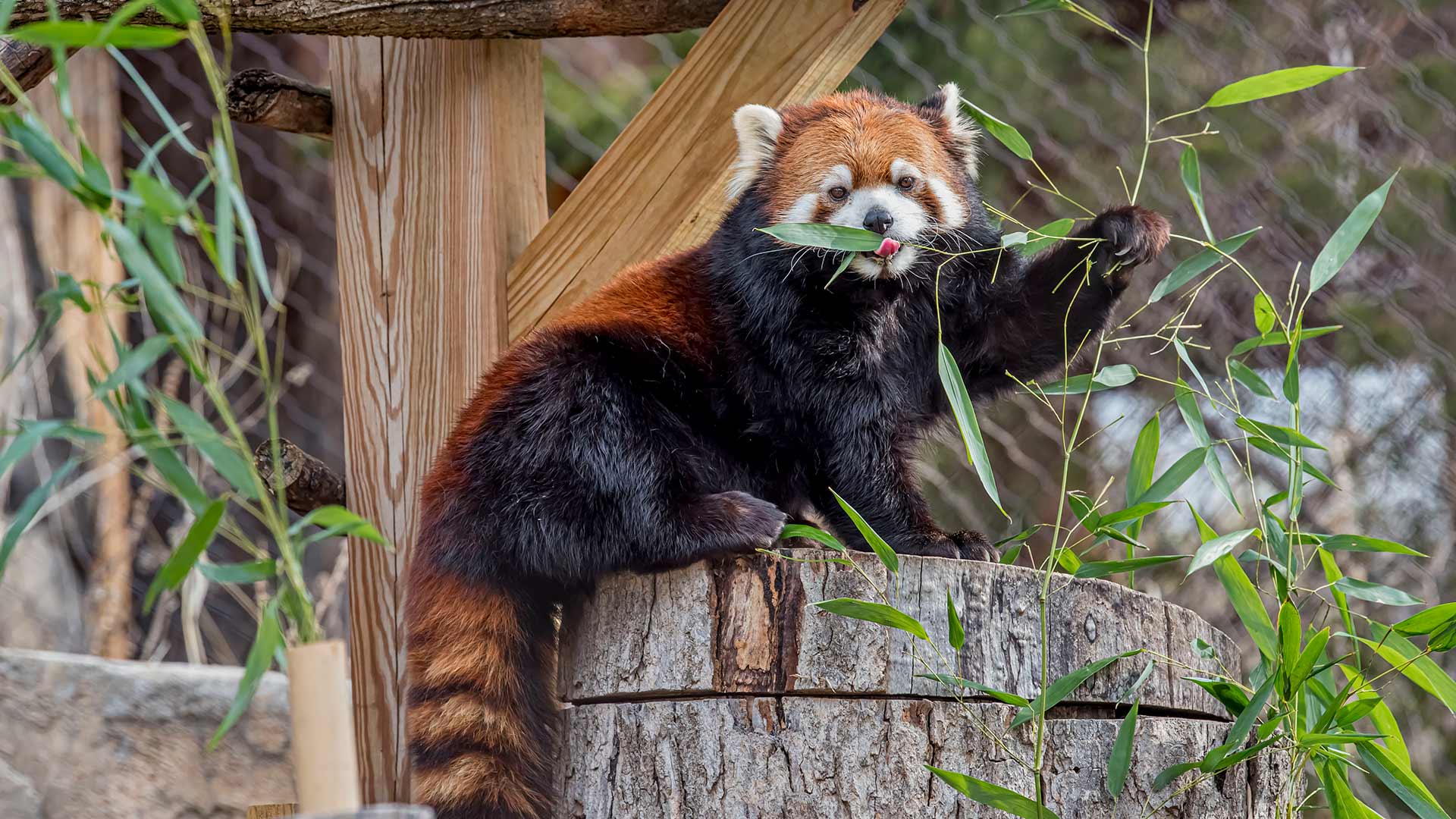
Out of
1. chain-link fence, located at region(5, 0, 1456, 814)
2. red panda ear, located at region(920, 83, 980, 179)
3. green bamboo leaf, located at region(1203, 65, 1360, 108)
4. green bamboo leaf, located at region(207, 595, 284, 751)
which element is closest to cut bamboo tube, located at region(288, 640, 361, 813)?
green bamboo leaf, located at region(207, 595, 284, 751)

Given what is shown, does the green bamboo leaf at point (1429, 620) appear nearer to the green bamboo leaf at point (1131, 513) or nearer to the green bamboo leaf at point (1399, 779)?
the green bamboo leaf at point (1399, 779)

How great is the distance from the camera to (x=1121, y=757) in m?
1.48

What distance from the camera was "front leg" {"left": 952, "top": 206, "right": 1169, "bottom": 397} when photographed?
210 cm

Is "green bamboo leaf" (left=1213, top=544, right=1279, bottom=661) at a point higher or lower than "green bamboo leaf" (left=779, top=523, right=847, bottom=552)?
lower

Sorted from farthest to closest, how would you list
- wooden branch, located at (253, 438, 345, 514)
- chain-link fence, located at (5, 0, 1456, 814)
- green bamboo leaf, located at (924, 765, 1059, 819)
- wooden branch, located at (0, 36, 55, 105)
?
chain-link fence, located at (5, 0, 1456, 814), wooden branch, located at (253, 438, 345, 514), wooden branch, located at (0, 36, 55, 105), green bamboo leaf, located at (924, 765, 1059, 819)

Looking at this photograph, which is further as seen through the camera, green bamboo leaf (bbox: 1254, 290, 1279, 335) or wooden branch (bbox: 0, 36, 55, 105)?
wooden branch (bbox: 0, 36, 55, 105)

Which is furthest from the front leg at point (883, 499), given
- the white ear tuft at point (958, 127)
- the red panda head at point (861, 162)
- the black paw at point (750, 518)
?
the white ear tuft at point (958, 127)

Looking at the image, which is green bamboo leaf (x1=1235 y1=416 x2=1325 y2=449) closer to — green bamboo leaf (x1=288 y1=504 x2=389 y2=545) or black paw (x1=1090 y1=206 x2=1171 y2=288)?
black paw (x1=1090 y1=206 x2=1171 y2=288)

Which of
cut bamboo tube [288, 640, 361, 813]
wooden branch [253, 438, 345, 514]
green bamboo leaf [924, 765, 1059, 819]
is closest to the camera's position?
cut bamboo tube [288, 640, 361, 813]

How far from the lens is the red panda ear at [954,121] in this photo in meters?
2.31

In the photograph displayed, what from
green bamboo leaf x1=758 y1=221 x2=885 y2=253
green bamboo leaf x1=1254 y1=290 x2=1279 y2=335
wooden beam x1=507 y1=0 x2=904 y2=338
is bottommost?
green bamboo leaf x1=1254 y1=290 x2=1279 y2=335

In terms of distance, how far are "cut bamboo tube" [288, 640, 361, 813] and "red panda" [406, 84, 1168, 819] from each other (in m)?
0.87

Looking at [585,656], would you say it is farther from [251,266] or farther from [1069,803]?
[251,266]

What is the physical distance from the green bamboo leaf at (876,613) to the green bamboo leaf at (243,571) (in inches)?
25.8
